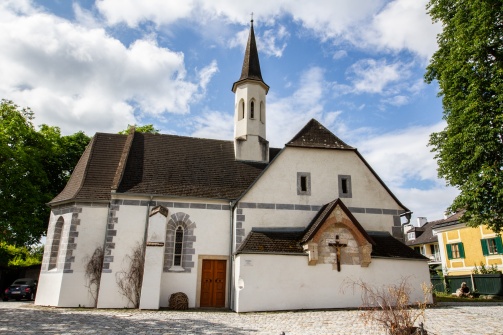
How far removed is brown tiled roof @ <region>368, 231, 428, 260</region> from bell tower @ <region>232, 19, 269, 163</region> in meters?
7.91

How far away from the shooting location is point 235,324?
11.0m

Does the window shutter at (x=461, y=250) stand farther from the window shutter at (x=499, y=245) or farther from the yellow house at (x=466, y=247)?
Answer: the window shutter at (x=499, y=245)

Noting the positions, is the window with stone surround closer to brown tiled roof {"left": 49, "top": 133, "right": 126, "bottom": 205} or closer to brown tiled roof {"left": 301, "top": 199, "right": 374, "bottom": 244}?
brown tiled roof {"left": 49, "top": 133, "right": 126, "bottom": 205}

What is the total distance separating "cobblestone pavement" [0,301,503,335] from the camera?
9398 mm

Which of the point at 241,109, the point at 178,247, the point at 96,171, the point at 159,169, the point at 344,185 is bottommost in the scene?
the point at 178,247

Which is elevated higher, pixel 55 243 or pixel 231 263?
pixel 55 243

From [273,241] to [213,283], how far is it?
369 cm

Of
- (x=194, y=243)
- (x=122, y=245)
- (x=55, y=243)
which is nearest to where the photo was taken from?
(x=122, y=245)

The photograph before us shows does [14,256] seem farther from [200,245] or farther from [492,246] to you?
[492,246]

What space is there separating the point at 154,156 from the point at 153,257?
6.37 meters

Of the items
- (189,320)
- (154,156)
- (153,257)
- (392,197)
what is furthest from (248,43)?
(189,320)

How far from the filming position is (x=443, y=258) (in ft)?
108

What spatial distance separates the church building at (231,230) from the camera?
15.4 metres

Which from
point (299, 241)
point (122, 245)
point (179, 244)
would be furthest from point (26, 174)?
point (299, 241)
